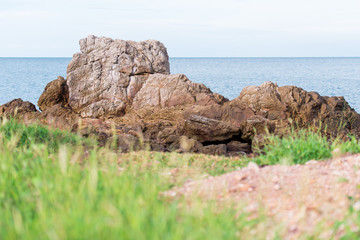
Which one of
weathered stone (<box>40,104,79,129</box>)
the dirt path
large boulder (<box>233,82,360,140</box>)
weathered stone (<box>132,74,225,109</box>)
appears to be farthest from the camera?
weathered stone (<box>132,74,225,109</box>)

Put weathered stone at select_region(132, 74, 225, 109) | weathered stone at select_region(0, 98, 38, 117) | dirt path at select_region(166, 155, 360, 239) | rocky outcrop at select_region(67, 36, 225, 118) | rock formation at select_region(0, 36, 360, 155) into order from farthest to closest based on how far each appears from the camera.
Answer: weathered stone at select_region(0, 98, 38, 117)
rocky outcrop at select_region(67, 36, 225, 118)
weathered stone at select_region(132, 74, 225, 109)
rock formation at select_region(0, 36, 360, 155)
dirt path at select_region(166, 155, 360, 239)

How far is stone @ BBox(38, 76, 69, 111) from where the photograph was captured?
903 inches

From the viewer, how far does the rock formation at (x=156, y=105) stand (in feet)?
51.6

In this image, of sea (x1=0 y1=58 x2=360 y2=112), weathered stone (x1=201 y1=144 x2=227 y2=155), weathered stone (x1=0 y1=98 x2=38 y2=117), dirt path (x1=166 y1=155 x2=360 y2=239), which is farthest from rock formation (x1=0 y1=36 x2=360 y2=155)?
sea (x1=0 y1=58 x2=360 y2=112)

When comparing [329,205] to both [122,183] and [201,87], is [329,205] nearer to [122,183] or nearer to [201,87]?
[122,183]

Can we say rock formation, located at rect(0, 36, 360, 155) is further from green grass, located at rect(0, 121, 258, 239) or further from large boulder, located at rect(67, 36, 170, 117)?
green grass, located at rect(0, 121, 258, 239)

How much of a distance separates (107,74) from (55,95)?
11.3 ft

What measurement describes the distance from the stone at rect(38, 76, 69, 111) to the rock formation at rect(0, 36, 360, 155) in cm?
6

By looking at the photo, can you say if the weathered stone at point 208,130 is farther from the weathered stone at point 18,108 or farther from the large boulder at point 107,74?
the weathered stone at point 18,108

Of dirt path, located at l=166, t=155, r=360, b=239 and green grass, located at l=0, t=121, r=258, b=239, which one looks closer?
green grass, located at l=0, t=121, r=258, b=239

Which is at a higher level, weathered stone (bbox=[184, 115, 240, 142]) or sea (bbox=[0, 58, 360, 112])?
weathered stone (bbox=[184, 115, 240, 142])

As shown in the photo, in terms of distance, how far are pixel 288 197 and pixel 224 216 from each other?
120 cm

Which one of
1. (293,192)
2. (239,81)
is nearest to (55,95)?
(293,192)

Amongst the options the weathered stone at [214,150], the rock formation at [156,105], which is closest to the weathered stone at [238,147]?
the rock formation at [156,105]
